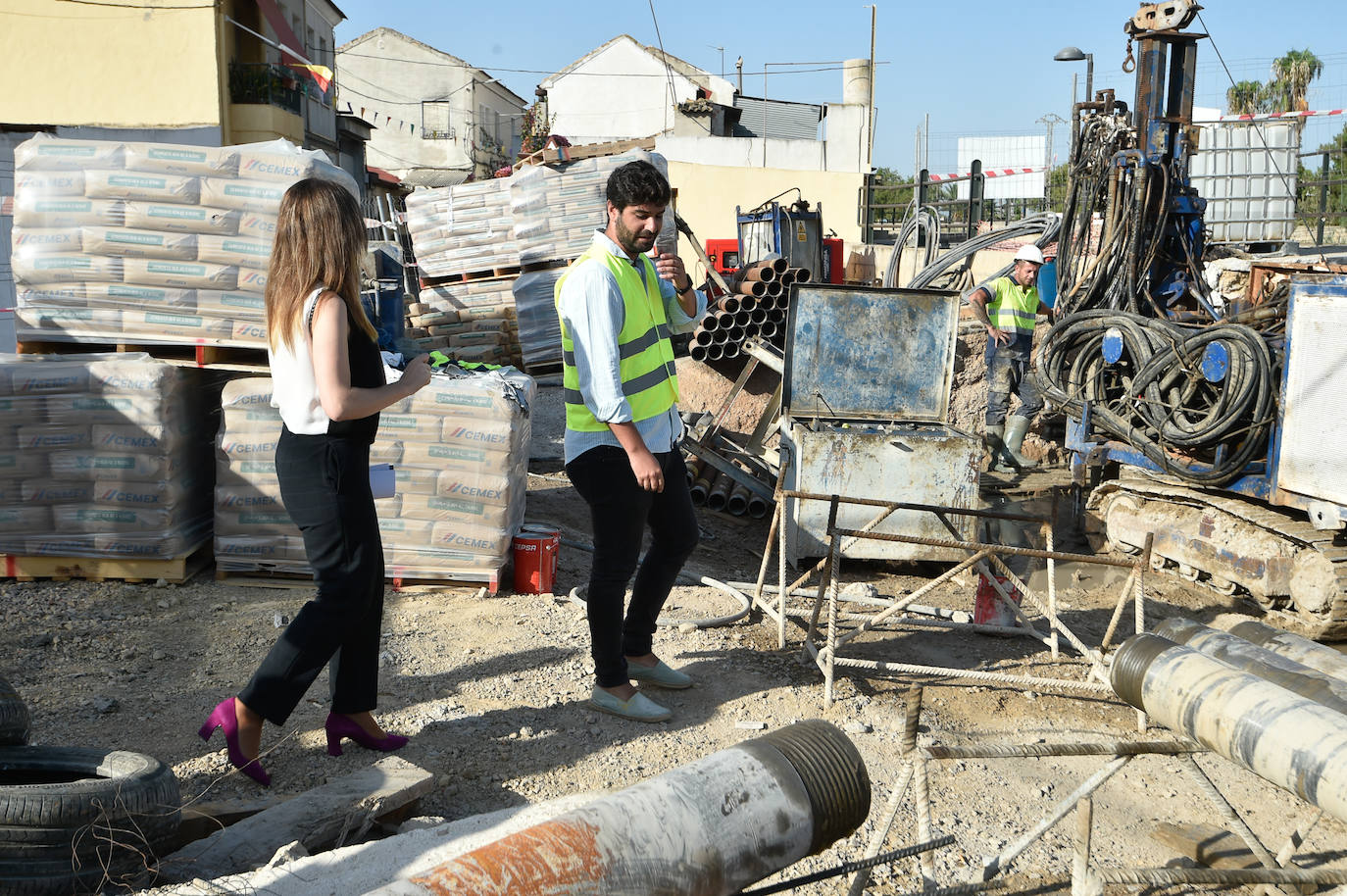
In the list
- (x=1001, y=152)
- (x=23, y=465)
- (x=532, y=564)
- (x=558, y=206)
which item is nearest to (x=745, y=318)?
(x=558, y=206)

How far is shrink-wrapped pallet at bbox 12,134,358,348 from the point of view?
200 inches

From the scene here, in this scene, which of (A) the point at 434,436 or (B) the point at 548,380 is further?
(B) the point at 548,380

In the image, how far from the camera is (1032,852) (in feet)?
10.6

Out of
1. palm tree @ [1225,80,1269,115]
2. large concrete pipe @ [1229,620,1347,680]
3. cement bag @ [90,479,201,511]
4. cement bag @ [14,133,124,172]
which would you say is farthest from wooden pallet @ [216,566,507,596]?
palm tree @ [1225,80,1269,115]

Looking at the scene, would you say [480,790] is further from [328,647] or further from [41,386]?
[41,386]

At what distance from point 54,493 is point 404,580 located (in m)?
1.66

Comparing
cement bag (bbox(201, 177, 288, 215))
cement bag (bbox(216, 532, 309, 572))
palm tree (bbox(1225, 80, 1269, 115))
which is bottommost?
cement bag (bbox(216, 532, 309, 572))

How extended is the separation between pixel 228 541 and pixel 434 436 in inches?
44.0

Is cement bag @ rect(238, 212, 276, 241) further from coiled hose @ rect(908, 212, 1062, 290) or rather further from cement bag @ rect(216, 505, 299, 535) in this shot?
coiled hose @ rect(908, 212, 1062, 290)

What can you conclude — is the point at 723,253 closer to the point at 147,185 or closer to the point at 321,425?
the point at 147,185

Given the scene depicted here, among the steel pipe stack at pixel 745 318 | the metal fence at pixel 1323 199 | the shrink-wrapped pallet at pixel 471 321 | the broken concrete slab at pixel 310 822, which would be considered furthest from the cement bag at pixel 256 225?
the metal fence at pixel 1323 199

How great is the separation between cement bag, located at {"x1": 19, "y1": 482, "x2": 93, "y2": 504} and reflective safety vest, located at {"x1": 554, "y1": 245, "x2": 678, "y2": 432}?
2.74m

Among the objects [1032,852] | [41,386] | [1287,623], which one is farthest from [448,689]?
[1287,623]

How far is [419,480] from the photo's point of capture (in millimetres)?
5152
